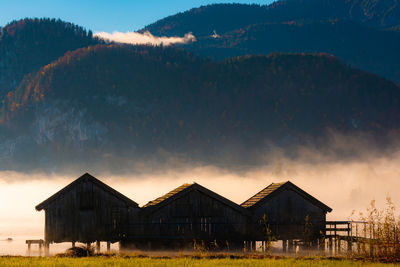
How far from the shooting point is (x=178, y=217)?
55375mm

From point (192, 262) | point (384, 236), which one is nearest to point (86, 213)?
point (192, 262)

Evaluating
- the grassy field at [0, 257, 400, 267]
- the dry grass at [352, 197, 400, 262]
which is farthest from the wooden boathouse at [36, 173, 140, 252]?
the dry grass at [352, 197, 400, 262]

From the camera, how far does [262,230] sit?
57.4 meters

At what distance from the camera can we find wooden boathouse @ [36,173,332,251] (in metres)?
52.6

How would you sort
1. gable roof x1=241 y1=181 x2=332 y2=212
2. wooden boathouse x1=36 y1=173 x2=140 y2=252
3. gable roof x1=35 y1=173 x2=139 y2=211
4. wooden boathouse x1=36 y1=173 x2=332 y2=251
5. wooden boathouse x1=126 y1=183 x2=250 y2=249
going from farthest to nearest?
1. gable roof x1=241 y1=181 x2=332 y2=212
2. wooden boathouse x1=126 y1=183 x2=250 y2=249
3. wooden boathouse x1=36 y1=173 x2=332 y2=251
4. wooden boathouse x1=36 y1=173 x2=140 y2=252
5. gable roof x1=35 y1=173 x2=139 y2=211

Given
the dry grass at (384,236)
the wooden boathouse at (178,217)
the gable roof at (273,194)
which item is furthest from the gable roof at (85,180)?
the dry grass at (384,236)

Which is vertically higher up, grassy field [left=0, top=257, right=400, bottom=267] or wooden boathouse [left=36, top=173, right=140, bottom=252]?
wooden boathouse [left=36, top=173, right=140, bottom=252]

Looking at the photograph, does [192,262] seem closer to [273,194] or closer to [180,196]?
[180,196]

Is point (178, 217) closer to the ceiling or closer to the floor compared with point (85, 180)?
closer to the floor

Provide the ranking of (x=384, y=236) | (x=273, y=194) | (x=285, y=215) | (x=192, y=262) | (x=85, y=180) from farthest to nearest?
(x=285, y=215), (x=273, y=194), (x=85, y=180), (x=192, y=262), (x=384, y=236)

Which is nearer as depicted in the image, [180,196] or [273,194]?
Result: [180,196]

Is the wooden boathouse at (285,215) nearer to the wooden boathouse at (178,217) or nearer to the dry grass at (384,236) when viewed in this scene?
the wooden boathouse at (178,217)

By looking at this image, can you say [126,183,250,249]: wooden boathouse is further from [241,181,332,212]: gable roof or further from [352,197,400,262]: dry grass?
[352,197,400,262]: dry grass

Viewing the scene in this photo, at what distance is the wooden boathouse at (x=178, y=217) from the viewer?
5262cm
